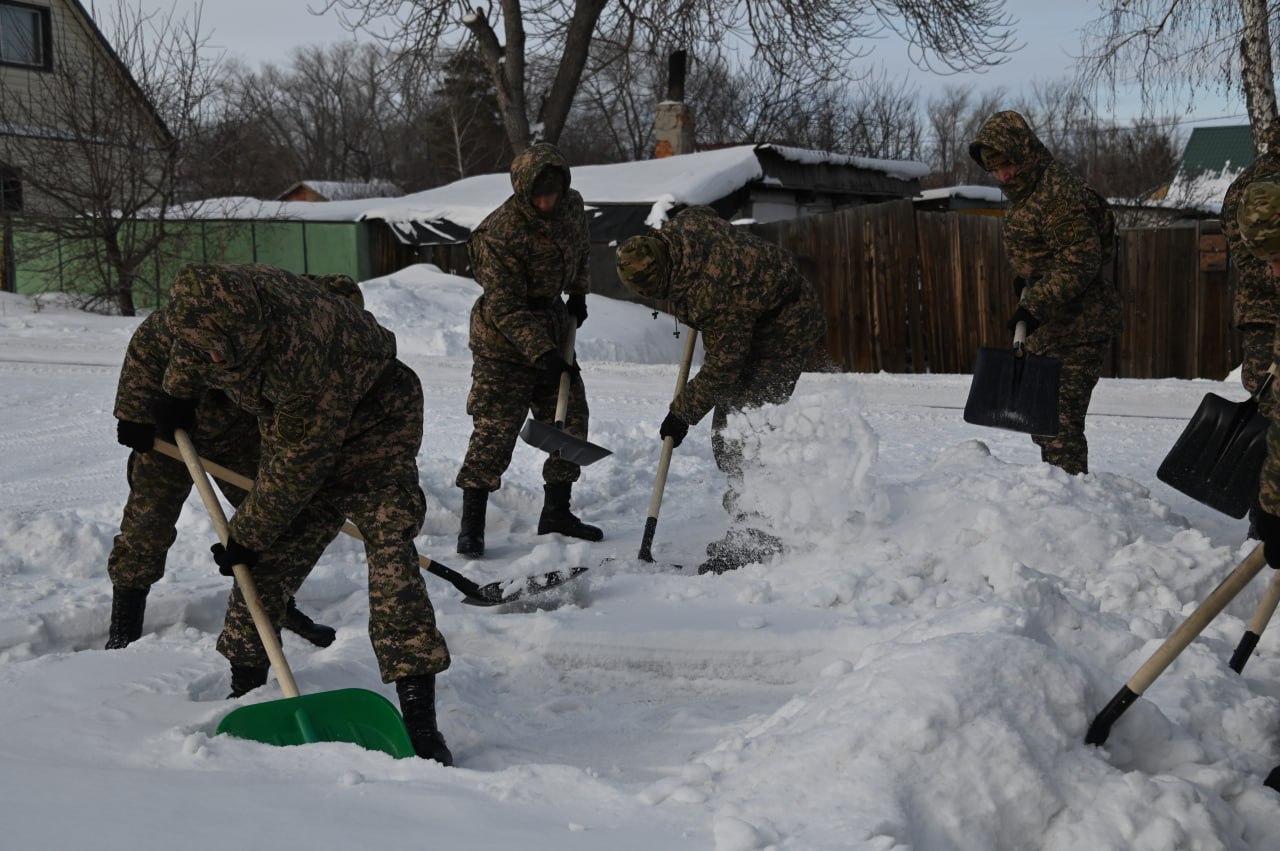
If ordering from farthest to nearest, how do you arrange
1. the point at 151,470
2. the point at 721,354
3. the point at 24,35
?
the point at 24,35 → the point at 721,354 → the point at 151,470

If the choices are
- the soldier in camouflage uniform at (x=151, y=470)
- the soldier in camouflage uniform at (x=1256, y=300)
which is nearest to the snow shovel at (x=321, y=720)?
the soldier in camouflage uniform at (x=151, y=470)

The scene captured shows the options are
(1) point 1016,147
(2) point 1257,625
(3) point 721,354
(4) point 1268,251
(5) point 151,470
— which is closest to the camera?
(4) point 1268,251

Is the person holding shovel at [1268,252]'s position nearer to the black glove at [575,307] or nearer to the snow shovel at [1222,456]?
the snow shovel at [1222,456]

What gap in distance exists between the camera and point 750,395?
5.16 meters

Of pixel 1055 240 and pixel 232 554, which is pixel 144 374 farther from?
pixel 1055 240

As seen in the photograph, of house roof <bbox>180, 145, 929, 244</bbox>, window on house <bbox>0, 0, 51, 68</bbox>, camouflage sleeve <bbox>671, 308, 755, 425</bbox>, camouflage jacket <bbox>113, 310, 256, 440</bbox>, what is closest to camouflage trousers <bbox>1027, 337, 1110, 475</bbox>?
camouflage sleeve <bbox>671, 308, 755, 425</bbox>

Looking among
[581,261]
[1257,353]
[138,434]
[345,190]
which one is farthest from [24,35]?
[1257,353]

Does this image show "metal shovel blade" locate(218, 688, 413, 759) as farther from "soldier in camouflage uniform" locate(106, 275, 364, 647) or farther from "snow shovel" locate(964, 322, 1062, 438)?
"snow shovel" locate(964, 322, 1062, 438)

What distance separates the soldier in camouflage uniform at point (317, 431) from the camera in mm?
2990

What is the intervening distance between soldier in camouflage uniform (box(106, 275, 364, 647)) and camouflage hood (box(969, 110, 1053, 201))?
3.33m

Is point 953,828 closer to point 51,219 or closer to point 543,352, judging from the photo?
point 543,352

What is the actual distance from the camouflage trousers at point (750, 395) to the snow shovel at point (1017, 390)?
0.89 meters

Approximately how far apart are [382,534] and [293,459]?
1.08 ft

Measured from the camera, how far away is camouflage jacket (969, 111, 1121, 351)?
530 centimetres
